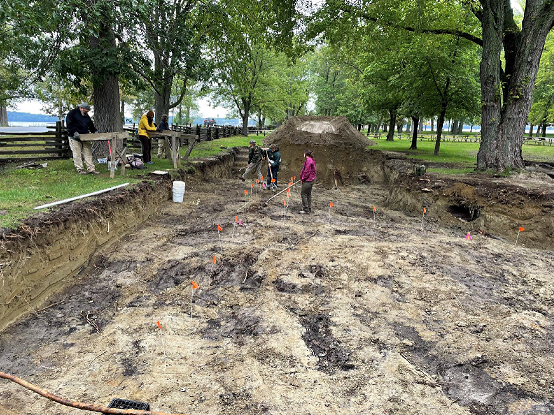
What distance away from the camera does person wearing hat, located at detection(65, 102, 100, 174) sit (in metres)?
9.23

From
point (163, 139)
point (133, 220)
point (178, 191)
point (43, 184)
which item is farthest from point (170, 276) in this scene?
point (163, 139)

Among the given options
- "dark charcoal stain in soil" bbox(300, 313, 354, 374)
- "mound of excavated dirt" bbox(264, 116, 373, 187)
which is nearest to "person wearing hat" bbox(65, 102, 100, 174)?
"dark charcoal stain in soil" bbox(300, 313, 354, 374)

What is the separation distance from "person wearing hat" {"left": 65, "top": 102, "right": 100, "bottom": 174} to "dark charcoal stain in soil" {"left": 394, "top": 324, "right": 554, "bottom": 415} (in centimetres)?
923

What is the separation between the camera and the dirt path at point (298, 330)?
3527 millimetres

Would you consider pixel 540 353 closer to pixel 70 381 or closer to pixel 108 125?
pixel 70 381

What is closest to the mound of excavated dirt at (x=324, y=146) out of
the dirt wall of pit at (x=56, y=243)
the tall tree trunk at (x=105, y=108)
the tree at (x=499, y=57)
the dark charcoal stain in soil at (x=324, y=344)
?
the tree at (x=499, y=57)

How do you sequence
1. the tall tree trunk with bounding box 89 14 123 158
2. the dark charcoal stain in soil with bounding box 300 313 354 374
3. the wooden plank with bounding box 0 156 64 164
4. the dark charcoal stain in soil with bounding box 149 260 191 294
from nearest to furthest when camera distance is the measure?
the dark charcoal stain in soil with bounding box 300 313 354 374
the dark charcoal stain in soil with bounding box 149 260 191 294
the wooden plank with bounding box 0 156 64 164
the tall tree trunk with bounding box 89 14 123 158

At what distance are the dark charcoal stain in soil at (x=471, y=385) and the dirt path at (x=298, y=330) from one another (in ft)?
0.05

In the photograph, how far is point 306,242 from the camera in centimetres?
770

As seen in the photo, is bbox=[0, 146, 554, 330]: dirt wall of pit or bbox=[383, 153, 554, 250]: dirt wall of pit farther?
bbox=[383, 153, 554, 250]: dirt wall of pit

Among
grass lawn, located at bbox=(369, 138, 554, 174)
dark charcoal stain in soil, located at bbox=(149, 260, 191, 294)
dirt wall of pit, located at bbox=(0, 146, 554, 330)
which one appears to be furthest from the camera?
grass lawn, located at bbox=(369, 138, 554, 174)

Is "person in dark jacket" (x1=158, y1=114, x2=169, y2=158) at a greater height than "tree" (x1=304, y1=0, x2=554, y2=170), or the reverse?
"tree" (x1=304, y1=0, x2=554, y2=170)

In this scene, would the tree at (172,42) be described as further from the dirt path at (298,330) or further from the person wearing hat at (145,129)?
the dirt path at (298,330)

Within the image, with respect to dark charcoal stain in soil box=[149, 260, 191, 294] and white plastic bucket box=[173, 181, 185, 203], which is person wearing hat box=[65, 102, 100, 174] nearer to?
white plastic bucket box=[173, 181, 185, 203]
